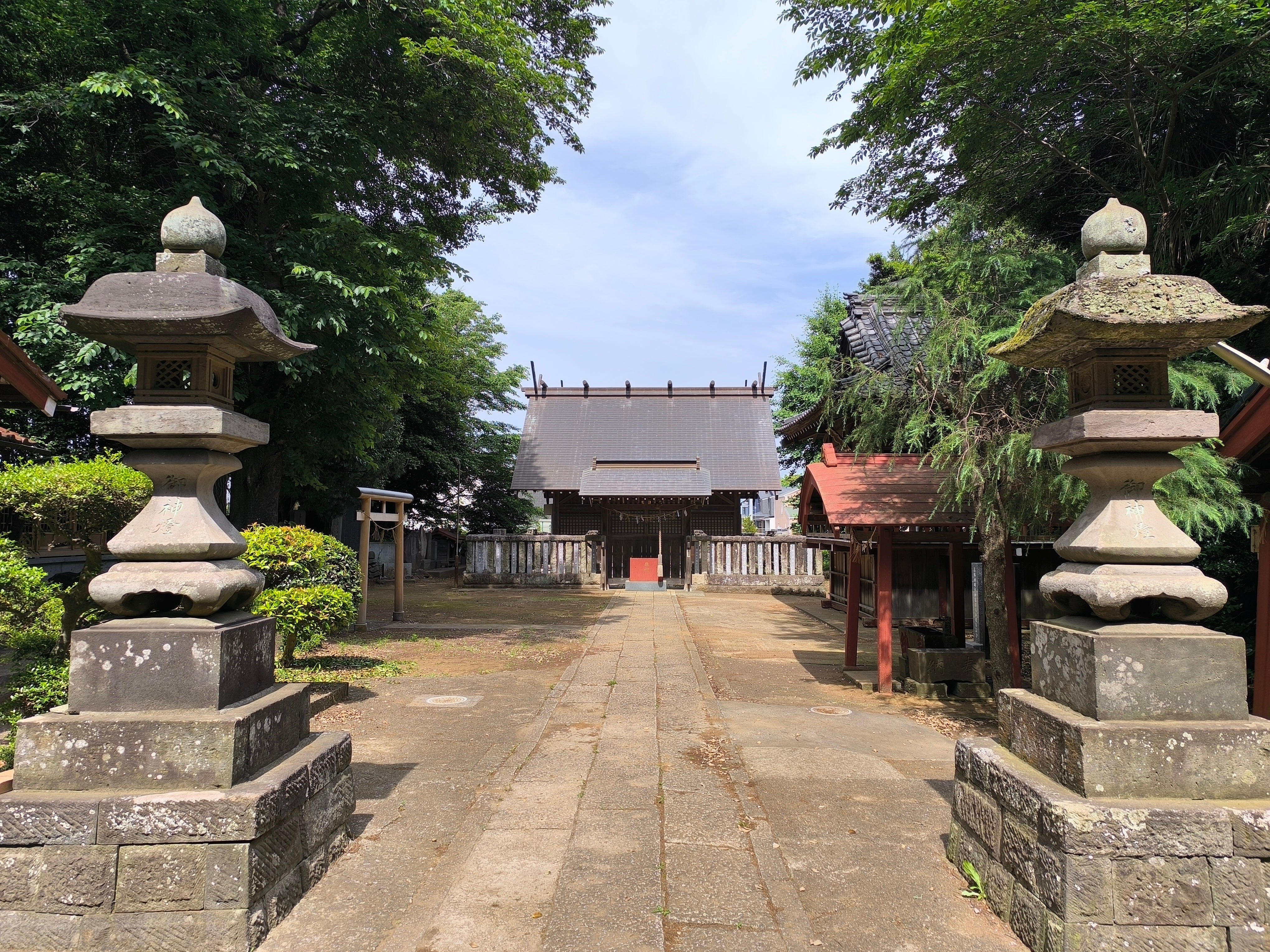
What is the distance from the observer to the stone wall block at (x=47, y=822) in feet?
9.18

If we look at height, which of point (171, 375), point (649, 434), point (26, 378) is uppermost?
point (649, 434)

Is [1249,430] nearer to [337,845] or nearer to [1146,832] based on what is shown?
[1146,832]

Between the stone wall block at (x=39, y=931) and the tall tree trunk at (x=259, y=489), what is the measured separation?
9127mm

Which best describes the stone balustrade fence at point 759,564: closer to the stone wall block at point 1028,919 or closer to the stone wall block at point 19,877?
the stone wall block at point 1028,919

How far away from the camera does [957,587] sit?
9.16 meters

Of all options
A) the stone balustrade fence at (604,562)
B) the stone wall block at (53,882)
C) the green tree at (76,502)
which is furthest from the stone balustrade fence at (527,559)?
the stone wall block at (53,882)

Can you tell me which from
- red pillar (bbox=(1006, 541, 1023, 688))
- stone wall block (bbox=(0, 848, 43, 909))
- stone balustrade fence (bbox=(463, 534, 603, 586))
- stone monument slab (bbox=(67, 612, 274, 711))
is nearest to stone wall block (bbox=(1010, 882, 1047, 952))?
stone monument slab (bbox=(67, 612, 274, 711))

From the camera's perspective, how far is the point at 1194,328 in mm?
3047

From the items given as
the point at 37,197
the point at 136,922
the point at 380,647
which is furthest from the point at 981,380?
the point at 37,197

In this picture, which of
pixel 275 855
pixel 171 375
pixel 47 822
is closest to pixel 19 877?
pixel 47 822

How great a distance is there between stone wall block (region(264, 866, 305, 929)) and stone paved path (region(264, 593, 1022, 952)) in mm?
48

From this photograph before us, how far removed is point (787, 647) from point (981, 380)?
20.7ft

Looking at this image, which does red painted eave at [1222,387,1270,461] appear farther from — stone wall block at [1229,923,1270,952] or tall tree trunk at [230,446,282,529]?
tall tree trunk at [230,446,282,529]

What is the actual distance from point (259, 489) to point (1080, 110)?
12.5m
